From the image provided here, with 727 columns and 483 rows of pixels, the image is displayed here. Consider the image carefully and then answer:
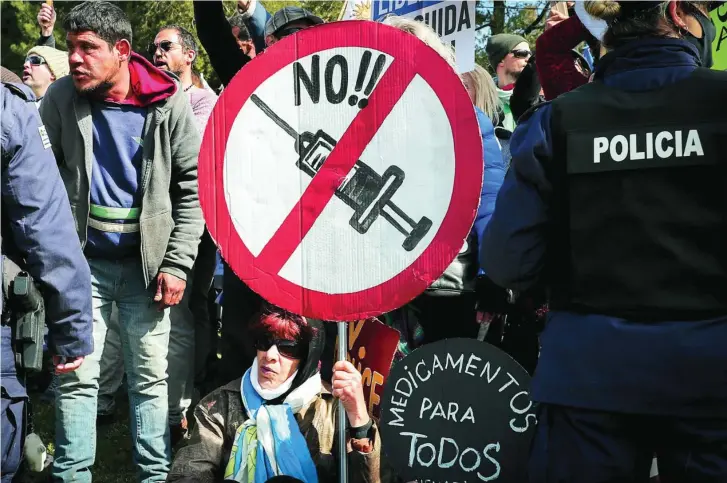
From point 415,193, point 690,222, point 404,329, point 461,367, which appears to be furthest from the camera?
point 404,329

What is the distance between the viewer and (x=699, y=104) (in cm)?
225

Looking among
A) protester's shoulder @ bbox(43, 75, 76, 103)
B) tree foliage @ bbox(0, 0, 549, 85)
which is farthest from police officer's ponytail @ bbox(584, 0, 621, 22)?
tree foliage @ bbox(0, 0, 549, 85)

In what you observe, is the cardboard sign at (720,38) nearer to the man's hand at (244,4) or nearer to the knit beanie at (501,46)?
the knit beanie at (501,46)

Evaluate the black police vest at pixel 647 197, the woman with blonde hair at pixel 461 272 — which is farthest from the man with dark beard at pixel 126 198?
the black police vest at pixel 647 197

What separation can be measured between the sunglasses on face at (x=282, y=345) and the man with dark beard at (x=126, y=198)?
0.59m

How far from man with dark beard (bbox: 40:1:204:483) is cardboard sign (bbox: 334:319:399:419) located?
142cm

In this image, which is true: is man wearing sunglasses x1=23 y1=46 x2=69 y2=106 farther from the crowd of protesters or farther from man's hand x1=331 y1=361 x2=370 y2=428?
man's hand x1=331 y1=361 x2=370 y2=428

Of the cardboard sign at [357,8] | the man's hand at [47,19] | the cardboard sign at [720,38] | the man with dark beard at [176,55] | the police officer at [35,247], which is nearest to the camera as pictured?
the police officer at [35,247]

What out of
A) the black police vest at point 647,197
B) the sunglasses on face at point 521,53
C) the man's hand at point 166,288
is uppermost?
the sunglasses on face at point 521,53

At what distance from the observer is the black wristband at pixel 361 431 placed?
3.25m

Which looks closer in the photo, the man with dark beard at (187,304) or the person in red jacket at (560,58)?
the person in red jacket at (560,58)

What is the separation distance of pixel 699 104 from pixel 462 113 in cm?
60

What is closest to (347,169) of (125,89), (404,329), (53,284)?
(53,284)

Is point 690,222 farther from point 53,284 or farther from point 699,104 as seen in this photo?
point 53,284
